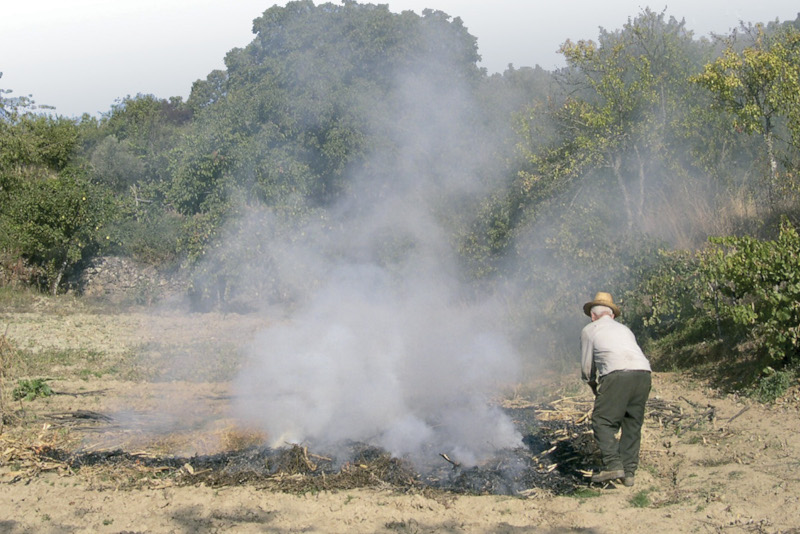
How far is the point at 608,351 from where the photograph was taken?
5621mm

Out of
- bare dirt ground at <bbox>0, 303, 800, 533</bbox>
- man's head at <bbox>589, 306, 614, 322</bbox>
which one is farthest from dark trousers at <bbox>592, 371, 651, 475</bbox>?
man's head at <bbox>589, 306, 614, 322</bbox>

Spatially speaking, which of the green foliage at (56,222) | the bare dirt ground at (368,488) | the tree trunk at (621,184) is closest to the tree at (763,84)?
the tree trunk at (621,184)

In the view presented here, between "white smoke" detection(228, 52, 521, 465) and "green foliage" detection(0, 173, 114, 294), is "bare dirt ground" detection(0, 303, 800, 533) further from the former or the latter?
"green foliage" detection(0, 173, 114, 294)

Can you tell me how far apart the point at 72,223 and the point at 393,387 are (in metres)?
12.9

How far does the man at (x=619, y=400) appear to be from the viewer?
553 cm

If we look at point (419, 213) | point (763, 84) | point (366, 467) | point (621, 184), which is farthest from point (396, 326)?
point (763, 84)

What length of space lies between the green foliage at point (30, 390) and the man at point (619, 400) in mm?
6635

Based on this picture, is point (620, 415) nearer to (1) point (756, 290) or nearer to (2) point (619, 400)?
(2) point (619, 400)

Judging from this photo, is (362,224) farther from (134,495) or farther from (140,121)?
(140,121)

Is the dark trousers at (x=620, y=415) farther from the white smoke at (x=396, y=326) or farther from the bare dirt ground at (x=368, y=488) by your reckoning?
the white smoke at (x=396, y=326)

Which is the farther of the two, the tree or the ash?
the tree

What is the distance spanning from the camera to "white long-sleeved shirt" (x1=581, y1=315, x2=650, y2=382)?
18.3ft

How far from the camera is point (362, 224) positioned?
13367 mm

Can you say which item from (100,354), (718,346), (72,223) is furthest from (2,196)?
(718,346)
